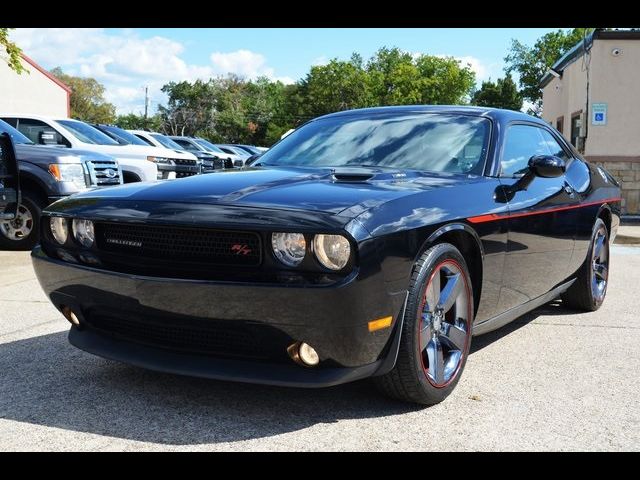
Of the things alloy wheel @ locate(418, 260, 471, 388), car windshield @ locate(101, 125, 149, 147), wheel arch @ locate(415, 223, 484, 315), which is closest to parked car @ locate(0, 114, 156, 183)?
car windshield @ locate(101, 125, 149, 147)

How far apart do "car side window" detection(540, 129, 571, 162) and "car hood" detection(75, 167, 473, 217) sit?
1541 mm

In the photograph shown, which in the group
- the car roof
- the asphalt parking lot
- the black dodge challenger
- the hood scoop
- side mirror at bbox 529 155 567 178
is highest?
the car roof

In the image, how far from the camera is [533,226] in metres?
3.98

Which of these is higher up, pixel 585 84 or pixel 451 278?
pixel 585 84

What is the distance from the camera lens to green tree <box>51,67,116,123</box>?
82750mm

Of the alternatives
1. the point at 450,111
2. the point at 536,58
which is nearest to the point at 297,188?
the point at 450,111

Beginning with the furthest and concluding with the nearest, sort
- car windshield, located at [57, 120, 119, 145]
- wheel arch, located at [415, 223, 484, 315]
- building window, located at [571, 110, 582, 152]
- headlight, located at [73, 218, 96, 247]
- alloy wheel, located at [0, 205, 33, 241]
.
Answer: building window, located at [571, 110, 582, 152] < car windshield, located at [57, 120, 119, 145] < alloy wheel, located at [0, 205, 33, 241] < headlight, located at [73, 218, 96, 247] < wheel arch, located at [415, 223, 484, 315]

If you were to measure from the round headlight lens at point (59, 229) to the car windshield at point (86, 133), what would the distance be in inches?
336

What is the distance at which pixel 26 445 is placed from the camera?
8.79 ft

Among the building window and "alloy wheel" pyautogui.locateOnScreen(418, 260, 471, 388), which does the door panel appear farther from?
the building window
